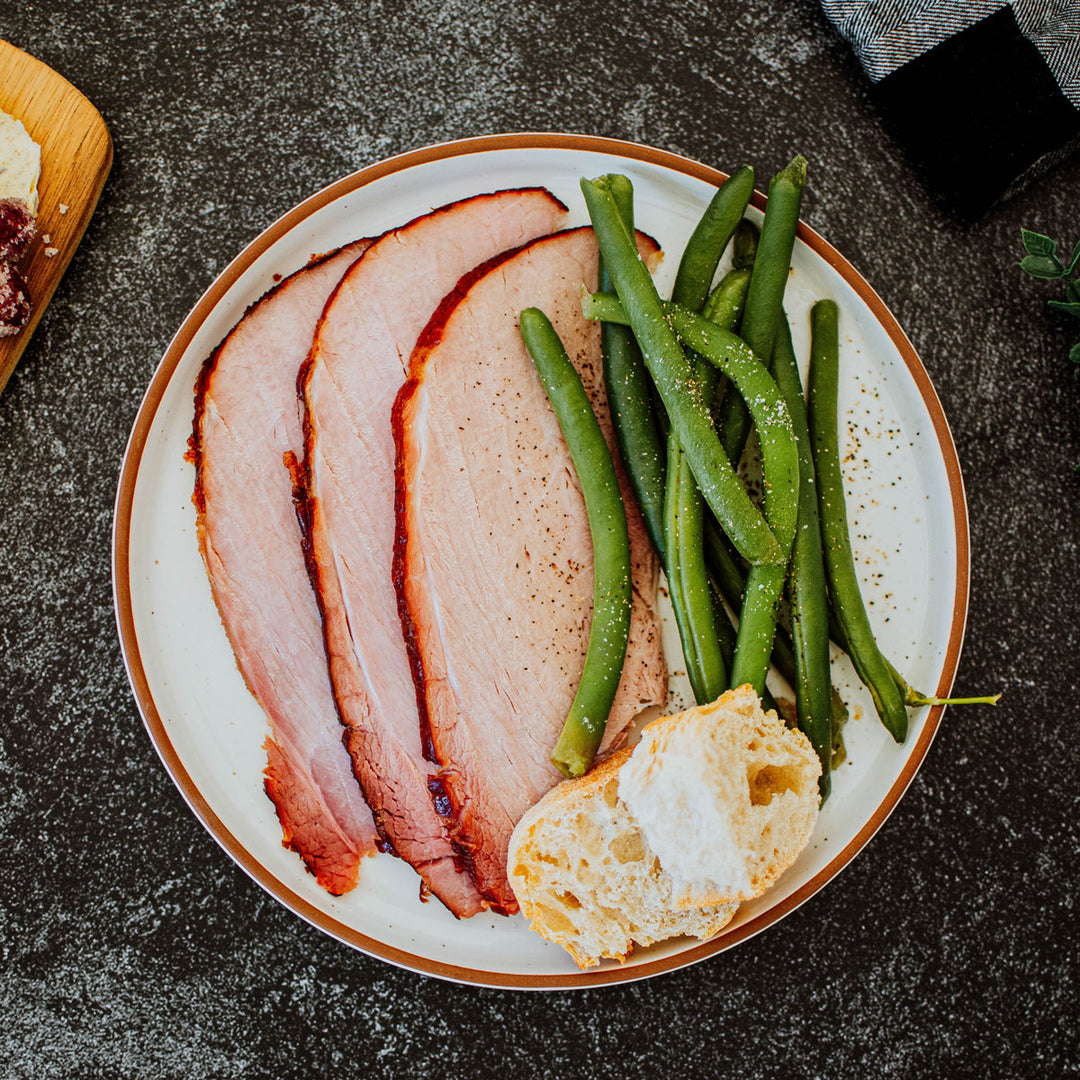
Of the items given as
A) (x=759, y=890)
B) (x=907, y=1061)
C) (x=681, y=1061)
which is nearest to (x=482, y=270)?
(x=759, y=890)

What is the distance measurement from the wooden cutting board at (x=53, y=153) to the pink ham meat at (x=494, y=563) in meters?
1.17

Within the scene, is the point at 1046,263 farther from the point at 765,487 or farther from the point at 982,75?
the point at 765,487

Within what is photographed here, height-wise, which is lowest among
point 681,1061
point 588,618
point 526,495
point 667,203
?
point 681,1061

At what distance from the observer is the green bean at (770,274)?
2.11 m

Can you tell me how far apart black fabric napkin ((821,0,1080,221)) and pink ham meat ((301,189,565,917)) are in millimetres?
1317

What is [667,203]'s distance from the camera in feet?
7.70

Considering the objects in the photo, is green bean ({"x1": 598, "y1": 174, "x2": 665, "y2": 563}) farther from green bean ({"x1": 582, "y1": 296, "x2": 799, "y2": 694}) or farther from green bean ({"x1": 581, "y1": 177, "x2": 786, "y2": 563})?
green bean ({"x1": 582, "y1": 296, "x2": 799, "y2": 694})

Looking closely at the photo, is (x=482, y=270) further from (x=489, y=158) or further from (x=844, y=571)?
(x=844, y=571)

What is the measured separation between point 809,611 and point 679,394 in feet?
2.22

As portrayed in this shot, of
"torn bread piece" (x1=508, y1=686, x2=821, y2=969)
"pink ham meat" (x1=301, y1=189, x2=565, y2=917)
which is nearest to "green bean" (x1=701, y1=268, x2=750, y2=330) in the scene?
"pink ham meat" (x1=301, y1=189, x2=565, y2=917)

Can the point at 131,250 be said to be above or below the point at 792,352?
above

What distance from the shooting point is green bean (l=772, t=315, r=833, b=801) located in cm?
205

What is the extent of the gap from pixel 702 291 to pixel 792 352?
31cm

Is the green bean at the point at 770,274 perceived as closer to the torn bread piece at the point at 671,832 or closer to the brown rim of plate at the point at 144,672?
the brown rim of plate at the point at 144,672
